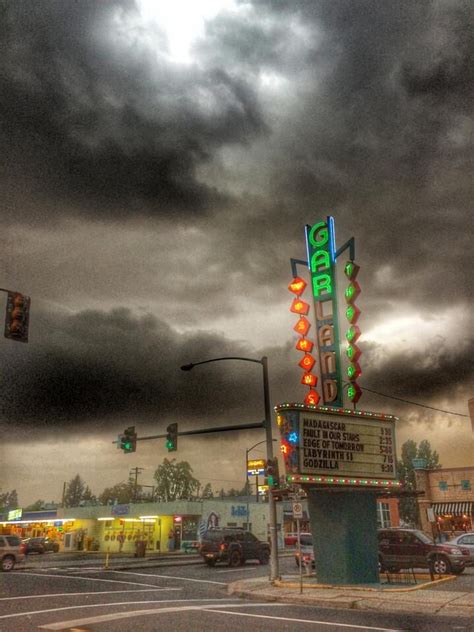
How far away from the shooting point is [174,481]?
132 m

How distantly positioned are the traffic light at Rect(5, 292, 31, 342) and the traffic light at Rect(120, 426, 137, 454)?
551 inches

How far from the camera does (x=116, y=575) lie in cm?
2616

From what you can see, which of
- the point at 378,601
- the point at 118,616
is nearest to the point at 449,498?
the point at 378,601

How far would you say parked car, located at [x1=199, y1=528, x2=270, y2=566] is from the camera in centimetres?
3168

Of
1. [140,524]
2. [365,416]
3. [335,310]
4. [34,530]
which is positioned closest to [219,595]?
[365,416]

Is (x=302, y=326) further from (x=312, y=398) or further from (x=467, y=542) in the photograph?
(x=467, y=542)

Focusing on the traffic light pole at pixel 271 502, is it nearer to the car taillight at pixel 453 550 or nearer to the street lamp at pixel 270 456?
the street lamp at pixel 270 456

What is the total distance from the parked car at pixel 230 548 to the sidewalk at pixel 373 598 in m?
12.2

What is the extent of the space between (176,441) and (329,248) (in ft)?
37.7

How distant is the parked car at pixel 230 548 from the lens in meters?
31.7

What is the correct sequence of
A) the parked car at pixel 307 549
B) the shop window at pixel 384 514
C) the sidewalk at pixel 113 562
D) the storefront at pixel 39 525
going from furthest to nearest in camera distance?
the storefront at pixel 39 525 → the shop window at pixel 384 514 → the sidewalk at pixel 113 562 → the parked car at pixel 307 549

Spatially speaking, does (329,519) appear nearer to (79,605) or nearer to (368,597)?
(368,597)

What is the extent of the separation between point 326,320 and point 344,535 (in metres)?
8.79

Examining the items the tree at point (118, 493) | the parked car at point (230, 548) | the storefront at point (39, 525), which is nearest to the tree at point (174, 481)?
the tree at point (118, 493)
